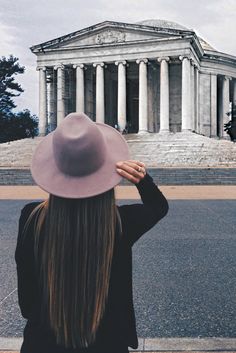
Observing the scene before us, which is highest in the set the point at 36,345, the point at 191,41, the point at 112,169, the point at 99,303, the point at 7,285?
the point at 191,41

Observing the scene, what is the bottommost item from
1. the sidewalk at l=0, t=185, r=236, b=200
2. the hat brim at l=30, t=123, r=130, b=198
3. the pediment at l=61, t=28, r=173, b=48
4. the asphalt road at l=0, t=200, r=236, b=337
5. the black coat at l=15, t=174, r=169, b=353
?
the asphalt road at l=0, t=200, r=236, b=337

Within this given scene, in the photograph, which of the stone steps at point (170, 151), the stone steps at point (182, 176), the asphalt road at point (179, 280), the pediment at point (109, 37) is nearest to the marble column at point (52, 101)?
the pediment at point (109, 37)

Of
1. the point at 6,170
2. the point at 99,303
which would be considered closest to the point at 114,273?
the point at 99,303

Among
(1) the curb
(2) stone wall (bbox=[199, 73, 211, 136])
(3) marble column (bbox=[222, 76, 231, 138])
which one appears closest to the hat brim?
(1) the curb

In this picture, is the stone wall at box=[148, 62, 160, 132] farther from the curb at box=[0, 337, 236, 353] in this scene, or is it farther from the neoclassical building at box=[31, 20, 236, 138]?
the curb at box=[0, 337, 236, 353]

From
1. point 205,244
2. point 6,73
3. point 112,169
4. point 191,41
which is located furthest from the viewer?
point 6,73

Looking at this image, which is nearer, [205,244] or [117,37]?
[205,244]

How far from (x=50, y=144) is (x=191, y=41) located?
6158 centimetres

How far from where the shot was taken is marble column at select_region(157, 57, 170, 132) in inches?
2472

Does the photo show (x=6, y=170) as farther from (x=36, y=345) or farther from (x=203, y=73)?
(x=203, y=73)

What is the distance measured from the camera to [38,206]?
281 centimetres

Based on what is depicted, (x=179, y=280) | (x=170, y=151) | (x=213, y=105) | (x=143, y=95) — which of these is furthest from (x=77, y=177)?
(x=213, y=105)

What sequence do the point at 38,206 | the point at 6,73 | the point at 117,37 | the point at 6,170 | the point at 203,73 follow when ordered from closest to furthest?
the point at 38,206 < the point at 6,170 < the point at 117,37 < the point at 203,73 < the point at 6,73

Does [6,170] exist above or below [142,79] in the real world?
below
